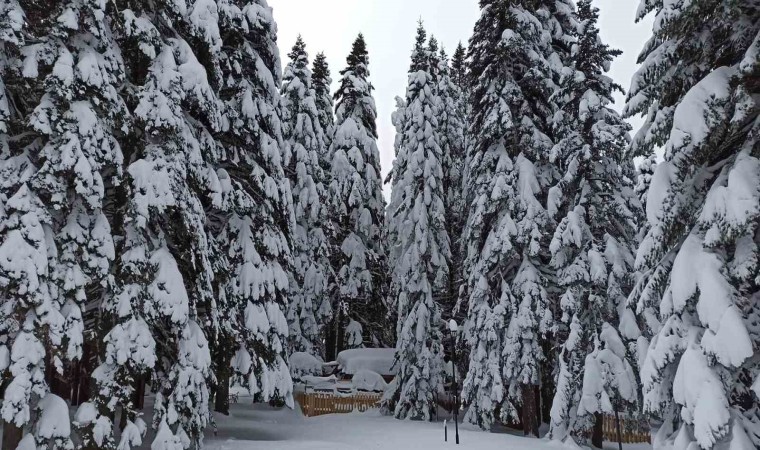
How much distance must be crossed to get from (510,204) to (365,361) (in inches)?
563

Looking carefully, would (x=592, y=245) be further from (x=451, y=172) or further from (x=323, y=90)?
(x=323, y=90)

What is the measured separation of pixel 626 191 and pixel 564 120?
9.67 ft

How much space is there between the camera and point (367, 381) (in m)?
27.9

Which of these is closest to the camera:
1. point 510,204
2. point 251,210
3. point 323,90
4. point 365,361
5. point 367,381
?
point 251,210

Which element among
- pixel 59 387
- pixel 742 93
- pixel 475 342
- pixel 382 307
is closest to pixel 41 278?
pixel 59 387

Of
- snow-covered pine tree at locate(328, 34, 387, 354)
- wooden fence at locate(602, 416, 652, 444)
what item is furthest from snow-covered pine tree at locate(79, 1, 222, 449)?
snow-covered pine tree at locate(328, 34, 387, 354)

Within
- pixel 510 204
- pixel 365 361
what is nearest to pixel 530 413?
pixel 510 204

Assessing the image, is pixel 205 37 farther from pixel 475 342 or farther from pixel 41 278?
pixel 475 342

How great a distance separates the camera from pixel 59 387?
1323 centimetres

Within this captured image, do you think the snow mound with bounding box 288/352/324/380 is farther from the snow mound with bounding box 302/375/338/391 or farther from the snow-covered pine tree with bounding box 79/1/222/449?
the snow-covered pine tree with bounding box 79/1/222/449

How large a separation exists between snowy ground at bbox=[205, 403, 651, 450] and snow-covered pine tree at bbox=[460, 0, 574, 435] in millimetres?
2049

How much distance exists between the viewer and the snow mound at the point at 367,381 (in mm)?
27828

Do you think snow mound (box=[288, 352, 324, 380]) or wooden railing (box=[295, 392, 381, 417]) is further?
wooden railing (box=[295, 392, 381, 417])

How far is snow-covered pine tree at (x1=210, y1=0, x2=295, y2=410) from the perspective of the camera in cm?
1389
